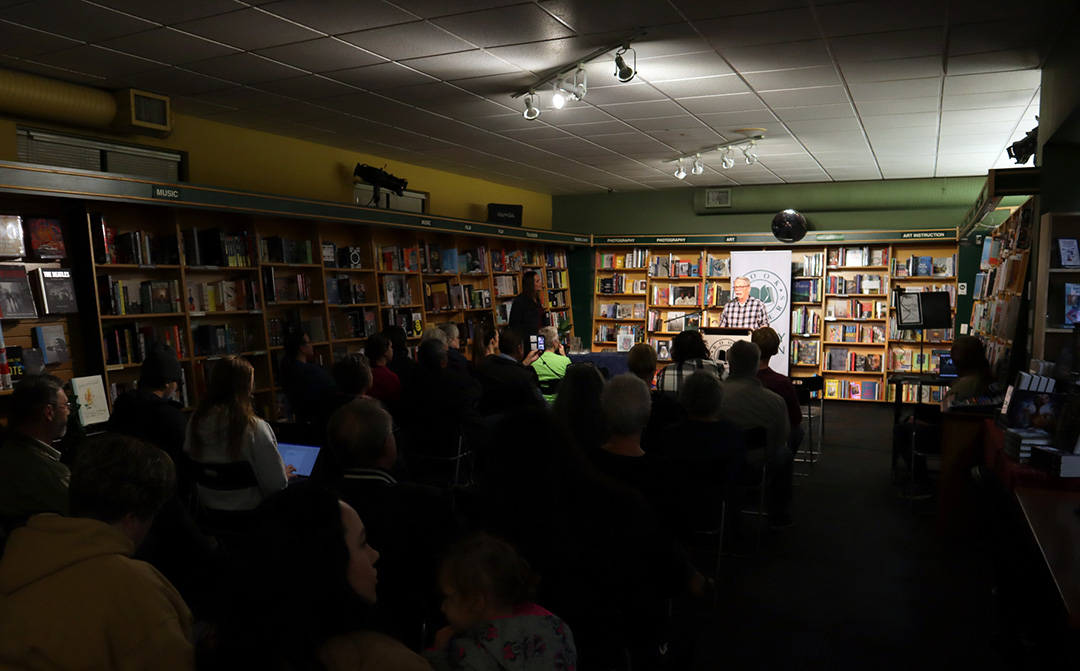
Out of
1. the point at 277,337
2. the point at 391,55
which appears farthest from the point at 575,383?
the point at 277,337

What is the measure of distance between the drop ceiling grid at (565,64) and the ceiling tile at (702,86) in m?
0.02

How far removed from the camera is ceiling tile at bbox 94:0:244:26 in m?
4.02

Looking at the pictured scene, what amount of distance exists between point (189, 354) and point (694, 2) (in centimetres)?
462

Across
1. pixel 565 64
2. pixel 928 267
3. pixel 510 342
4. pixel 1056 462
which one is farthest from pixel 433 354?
pixel 928 267

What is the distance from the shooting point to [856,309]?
11.0 meters

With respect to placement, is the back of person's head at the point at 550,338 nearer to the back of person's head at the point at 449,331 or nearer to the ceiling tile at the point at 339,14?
the back of person's head at the point at 449,331

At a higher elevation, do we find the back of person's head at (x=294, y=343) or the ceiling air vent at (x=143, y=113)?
the ceiling air vent at (x=143, y=113)

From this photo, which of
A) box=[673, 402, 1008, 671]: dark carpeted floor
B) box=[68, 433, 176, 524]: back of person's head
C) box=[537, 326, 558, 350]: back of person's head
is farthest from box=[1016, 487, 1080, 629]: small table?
box=[537, 326, 558, 350]: back of person's head

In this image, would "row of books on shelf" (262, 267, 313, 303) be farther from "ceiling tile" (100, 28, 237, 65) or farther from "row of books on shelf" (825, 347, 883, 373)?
"row of books on shelf" (825, 347, 883, 373)

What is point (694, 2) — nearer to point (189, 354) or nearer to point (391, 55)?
point (391, 55)

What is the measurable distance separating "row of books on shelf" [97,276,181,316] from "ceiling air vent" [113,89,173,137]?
1.20 meters

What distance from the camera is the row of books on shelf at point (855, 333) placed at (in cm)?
1089

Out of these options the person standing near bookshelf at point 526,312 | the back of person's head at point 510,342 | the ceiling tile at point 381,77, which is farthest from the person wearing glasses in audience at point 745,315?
the ceiling tile at point 381,77

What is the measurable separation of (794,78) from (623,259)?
6.63 metres
